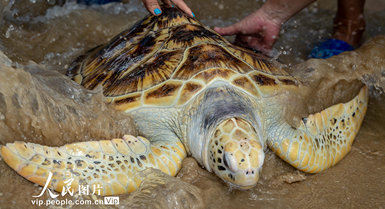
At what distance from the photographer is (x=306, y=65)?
2.53 m

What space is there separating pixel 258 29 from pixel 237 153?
1.60 meters

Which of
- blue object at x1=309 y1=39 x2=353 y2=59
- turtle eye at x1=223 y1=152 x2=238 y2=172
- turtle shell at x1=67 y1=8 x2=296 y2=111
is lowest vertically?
blue object at x1=309 y1=39 x2=353 y2=59

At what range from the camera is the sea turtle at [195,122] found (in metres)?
1.75

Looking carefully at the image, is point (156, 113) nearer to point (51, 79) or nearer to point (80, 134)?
point (80, 134)

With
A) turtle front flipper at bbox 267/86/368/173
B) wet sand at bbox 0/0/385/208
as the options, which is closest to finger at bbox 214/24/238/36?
wet sand at bbox 0/0/385/208

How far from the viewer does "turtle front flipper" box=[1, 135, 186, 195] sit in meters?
1.71

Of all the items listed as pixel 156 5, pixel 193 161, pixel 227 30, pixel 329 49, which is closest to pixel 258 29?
pixel 227 30

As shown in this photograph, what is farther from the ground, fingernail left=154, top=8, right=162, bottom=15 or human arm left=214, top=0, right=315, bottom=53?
fingernail left=154, top=8, right=162, bottom=15

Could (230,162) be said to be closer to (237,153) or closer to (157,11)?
(237,153)

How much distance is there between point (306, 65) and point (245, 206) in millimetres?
1101

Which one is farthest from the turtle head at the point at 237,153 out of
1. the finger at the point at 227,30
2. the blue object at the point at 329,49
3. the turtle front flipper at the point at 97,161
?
the blue object at the point at 329,49

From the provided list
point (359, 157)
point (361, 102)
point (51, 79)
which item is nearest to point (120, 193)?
point (51, 79)

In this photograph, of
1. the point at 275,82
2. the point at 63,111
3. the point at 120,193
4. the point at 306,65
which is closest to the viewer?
the point at 120,193

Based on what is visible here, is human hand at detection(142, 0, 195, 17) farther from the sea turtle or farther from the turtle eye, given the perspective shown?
the turtle eye
